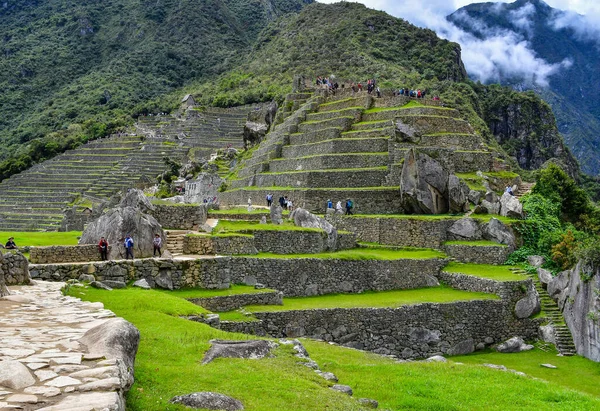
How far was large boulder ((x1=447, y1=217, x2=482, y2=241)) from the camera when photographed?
1056 inches

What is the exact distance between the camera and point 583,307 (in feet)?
66.4

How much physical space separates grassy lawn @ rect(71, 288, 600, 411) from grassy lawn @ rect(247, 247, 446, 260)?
719 centimetres

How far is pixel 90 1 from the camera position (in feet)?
602

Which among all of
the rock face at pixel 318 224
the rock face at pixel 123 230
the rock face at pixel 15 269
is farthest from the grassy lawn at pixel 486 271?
the rock face at pixel 15 269

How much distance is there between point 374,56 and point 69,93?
227ft

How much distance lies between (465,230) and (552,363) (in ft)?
28.2

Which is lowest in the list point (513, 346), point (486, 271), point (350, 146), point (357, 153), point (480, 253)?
point (513, 346)

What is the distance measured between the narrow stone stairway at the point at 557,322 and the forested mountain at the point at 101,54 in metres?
74.1

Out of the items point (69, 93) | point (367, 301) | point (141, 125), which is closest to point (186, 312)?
point (367, 301)

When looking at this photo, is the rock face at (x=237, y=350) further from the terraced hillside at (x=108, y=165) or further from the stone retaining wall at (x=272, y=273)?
the terraced hillside at (x=108, y=165)

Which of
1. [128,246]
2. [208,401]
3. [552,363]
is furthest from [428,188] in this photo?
[208,401]

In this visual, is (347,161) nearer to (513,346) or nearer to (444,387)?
(513,346)

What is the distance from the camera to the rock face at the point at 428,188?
28.8 meters

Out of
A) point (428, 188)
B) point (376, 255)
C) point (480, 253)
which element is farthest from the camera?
point (428, 188)
